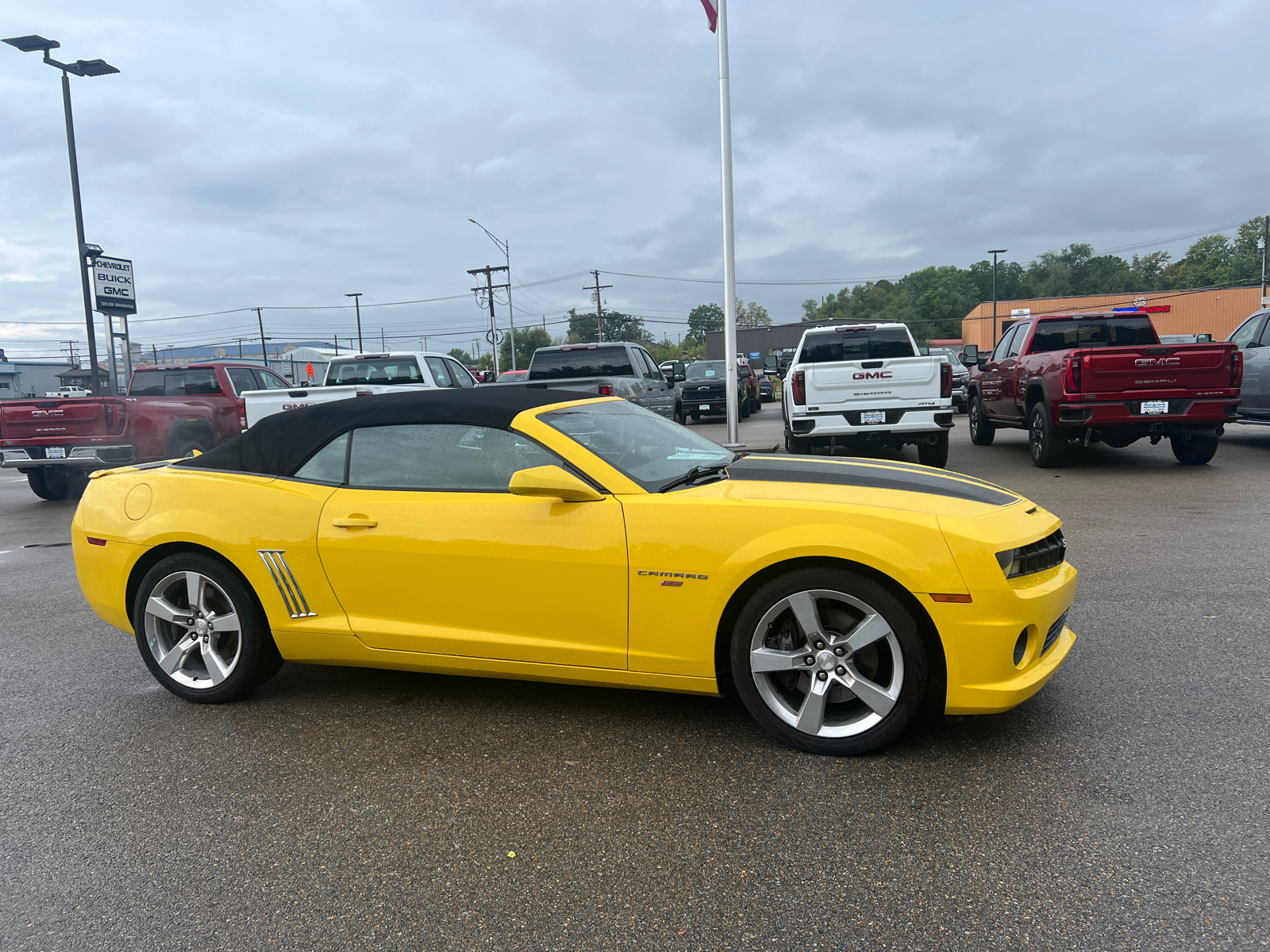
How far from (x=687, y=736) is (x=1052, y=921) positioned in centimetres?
150

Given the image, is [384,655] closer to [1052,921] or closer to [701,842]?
[701,842]

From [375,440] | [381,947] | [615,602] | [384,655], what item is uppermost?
[375,440]

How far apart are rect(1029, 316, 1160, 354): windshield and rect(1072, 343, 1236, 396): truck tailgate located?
2.17 m

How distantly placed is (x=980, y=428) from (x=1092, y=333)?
8.91 feet

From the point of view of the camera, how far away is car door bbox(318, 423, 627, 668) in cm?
343

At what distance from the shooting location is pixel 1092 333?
39.9 feet

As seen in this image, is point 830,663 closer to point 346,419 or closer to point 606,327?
point 346,419

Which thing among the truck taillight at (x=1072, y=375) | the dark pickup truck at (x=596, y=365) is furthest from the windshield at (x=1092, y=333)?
the dark pickup truck at (x=596, y=365)

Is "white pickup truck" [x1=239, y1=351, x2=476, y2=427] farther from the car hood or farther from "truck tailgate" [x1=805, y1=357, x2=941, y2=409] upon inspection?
the car hood

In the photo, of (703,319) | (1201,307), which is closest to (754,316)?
(703,319)

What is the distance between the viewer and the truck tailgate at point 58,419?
1152cm

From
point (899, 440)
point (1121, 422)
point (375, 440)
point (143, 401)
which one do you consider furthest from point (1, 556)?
point (1121, 422)

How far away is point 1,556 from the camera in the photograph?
8.21 m

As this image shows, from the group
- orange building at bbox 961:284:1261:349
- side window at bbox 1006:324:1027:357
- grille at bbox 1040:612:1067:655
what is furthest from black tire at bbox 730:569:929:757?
orange building at bbox 961:284:1261:349
